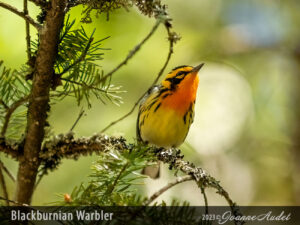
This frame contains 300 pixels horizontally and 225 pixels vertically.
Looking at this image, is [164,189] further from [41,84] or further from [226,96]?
[226,96]

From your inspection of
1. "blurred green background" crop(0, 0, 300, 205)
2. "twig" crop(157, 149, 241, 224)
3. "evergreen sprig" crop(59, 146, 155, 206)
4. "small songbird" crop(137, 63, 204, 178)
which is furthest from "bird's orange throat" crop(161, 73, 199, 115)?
"evergreen sprig" crop(59, 146, 155, 206)

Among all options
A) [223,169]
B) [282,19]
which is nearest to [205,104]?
[223,169]

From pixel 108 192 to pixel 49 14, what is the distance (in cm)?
60

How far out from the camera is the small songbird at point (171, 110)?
297 cm

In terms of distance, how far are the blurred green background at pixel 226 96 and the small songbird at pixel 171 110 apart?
22.3 inches

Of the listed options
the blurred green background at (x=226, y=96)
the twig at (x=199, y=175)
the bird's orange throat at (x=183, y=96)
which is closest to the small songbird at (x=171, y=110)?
the bird's orange throat at (x=183, y=96)

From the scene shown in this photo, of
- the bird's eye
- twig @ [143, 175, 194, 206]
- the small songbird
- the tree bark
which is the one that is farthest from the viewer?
the bird's eye

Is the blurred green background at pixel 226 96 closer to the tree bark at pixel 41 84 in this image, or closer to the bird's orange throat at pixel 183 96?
the bird's orange throat at pixel 183 96

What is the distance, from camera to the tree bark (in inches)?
60.2

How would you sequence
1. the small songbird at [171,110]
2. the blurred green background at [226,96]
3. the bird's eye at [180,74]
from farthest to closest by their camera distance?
the blurred green background at [226,96]
the bird's eye at [180,74]
the small songbird at [171,110]

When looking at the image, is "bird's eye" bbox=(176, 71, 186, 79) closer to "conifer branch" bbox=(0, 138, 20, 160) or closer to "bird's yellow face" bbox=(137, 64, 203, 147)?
"bird's yellow face" bbox=(137, 64, 203, 147)

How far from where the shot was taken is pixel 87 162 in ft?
12.4

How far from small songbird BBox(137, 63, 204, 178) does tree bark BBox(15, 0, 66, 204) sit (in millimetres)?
1412

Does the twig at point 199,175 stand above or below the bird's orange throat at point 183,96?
below
